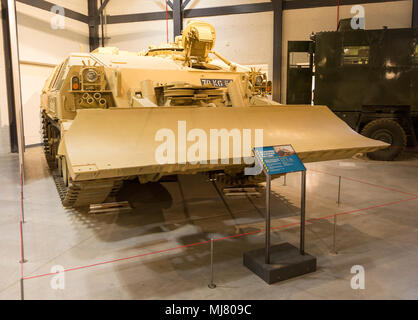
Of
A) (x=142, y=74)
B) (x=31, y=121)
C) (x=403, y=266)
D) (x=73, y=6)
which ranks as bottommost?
(x=403, y=266)

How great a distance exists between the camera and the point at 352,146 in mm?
4727

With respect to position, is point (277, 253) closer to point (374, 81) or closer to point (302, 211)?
point (302, 211)

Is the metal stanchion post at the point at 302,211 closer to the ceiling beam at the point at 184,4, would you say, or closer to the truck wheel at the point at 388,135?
the truck wheel at the point at 388,135

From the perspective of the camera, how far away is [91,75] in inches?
219

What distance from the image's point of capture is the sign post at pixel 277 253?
3.69 m

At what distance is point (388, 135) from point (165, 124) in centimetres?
850

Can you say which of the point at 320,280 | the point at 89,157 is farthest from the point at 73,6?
the point at 320,280

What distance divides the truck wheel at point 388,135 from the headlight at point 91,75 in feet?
25.6

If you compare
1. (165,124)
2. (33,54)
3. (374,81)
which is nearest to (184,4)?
(33,54)

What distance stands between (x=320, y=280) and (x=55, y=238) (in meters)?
3.09

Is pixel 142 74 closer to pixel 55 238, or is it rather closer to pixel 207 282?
pixel 55 238

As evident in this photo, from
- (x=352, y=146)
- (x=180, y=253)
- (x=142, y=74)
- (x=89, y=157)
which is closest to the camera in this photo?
(x=89, y=157)

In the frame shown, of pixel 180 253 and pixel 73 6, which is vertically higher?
pixel 73 6

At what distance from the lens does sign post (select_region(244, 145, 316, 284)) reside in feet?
12.1
